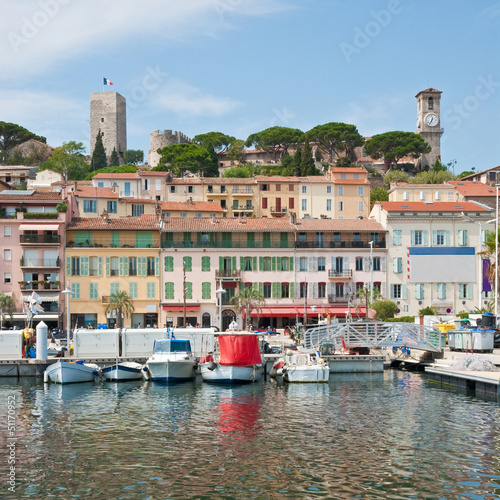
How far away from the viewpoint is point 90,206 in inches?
3371

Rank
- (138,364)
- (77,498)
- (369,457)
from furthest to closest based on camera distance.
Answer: (138,364) → (369,457) → (77,498)

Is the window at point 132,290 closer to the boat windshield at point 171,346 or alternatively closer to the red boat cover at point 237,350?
the boat windshield at point 171,346

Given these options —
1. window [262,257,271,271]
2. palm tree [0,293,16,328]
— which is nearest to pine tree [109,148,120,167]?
window [262,257,271,271]

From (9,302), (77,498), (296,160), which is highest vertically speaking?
(296,160)

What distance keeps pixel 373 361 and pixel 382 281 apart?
21.6 meters

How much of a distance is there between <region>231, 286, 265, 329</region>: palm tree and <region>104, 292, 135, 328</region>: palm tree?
896 centimetres

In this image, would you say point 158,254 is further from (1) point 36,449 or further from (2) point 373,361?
(1) point 36,449

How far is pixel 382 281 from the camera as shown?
64.6m

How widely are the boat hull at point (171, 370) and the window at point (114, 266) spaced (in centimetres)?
2321

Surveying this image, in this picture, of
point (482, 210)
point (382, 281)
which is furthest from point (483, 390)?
point (482, 210)

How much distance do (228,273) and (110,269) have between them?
10.4m

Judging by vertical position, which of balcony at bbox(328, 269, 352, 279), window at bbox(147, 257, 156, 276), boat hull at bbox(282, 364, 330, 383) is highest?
window at bbox(147, 257, 156, 276)

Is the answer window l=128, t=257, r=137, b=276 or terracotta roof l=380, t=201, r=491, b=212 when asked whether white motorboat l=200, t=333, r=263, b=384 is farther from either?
terracotta roof l=380, t=201, r=491, b=212

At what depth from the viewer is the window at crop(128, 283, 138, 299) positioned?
61938 mm
